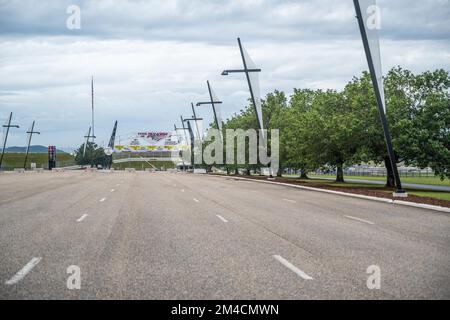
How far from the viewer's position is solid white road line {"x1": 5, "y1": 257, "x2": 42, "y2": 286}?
7629mm

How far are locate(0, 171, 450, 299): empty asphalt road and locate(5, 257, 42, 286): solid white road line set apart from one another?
1 cm

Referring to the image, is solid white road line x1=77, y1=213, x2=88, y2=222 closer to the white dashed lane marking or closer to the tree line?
the white dashed lane marking

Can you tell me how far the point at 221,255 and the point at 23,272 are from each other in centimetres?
325

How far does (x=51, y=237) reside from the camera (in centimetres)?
1211

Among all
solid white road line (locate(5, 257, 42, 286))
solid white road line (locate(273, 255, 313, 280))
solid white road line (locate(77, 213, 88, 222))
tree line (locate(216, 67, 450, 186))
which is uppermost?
tree line (locate(216, 67, 450, 186))

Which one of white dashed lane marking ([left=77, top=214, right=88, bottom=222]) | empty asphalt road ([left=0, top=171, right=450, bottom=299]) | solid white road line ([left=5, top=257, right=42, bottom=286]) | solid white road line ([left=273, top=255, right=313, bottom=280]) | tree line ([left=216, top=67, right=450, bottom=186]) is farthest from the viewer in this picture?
tree line ([left=216, top=67, right=450, bottom=186])

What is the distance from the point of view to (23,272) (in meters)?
8.26

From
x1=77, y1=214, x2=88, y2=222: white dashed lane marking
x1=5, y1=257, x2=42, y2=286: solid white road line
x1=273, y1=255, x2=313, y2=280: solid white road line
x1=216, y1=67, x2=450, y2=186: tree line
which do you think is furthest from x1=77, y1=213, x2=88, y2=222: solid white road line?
x1=216, y1=67, x2=450, y2=186: tree line

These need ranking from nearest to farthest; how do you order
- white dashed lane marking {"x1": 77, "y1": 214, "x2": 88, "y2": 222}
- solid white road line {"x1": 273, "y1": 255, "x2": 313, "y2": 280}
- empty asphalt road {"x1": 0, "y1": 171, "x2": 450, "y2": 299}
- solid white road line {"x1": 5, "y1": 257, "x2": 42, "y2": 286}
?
empty asphalt road {"x1": 0, "y1": 171, "x2": 450, "y2": 299}
solid white road line {"x1": 5, "y1": 257, "x2": 42, "y2": 286}
solid white road line {"x1": 273, "y1": 255, "x2": 313, "y2": 280}
white dashed lane marking {"x1": 77, "y1": 214, "x2": 88, "y2": 222}

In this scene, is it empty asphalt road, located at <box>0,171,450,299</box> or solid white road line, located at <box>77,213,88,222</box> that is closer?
empty asphalt road, located at <box>0,171,450,299</box>

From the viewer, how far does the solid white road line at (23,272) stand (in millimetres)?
7629

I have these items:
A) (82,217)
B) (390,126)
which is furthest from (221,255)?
(390,126)

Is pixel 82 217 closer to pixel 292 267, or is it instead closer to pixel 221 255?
pixel 221 255
